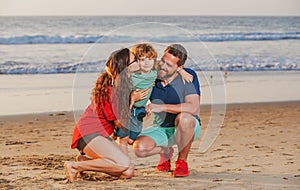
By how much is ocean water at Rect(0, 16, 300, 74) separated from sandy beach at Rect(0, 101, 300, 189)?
0.97 meters

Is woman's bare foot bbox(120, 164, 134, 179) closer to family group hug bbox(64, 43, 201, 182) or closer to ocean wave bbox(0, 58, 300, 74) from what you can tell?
family group hug bbox(64, 43, 201, 182)

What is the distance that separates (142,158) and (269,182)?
3.70ft

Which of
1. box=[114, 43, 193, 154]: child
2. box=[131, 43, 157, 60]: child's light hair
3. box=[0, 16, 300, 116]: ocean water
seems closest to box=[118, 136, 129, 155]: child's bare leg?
box=[114, 43, 193, 154]: child

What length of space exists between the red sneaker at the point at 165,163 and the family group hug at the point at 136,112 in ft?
0.25

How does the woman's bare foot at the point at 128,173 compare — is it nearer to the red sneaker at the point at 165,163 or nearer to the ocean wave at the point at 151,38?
the red sneaker at the point at 165,163

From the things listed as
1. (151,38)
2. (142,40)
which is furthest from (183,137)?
(151,38)

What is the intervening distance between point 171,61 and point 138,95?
369mm

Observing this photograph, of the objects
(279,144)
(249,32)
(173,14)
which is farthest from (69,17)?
(279,144)

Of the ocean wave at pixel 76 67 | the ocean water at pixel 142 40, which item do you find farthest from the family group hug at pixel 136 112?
the ocean wave at pixel 76 67

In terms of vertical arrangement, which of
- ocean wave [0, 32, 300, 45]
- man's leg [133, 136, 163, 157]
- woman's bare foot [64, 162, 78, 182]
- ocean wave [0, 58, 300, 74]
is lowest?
woman's bare foot [64, 162, 78, 182]

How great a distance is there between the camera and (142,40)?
797 inches

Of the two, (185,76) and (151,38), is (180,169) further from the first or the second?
(151,38)

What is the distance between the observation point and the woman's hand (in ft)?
16.1

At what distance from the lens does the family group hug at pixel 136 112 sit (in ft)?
16.0
